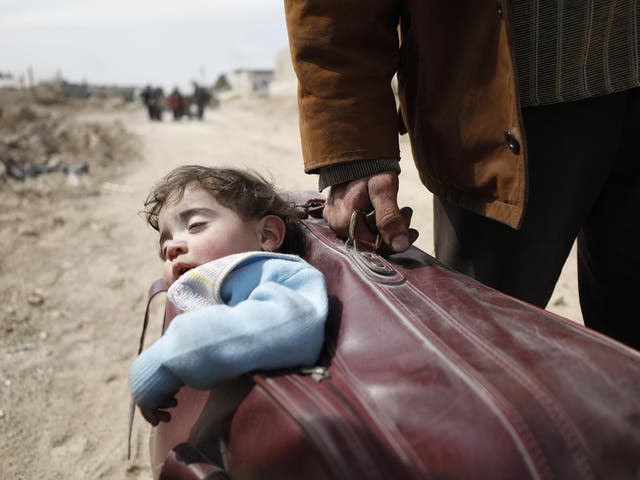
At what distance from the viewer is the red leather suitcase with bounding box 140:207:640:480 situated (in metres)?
0.91

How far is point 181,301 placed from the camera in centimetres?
133

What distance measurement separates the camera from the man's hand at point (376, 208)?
4.36 feet

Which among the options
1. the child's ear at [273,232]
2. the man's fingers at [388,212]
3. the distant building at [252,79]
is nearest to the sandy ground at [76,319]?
the child's ear at [273,232]

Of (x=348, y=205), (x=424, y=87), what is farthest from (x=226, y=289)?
(x=424, y=87)

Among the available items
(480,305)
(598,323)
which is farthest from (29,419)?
(598,323)

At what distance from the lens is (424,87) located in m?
1.40

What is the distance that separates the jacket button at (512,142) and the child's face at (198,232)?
727 mm

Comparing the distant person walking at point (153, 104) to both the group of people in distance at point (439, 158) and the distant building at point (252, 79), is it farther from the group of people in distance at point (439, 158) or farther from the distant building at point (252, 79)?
the distant building at point (252, 79)

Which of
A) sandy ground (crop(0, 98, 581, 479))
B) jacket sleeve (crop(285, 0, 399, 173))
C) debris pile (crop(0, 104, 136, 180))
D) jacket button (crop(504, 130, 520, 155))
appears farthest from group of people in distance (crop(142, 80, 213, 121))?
jacket button (crop(504, 130, 520, 155))

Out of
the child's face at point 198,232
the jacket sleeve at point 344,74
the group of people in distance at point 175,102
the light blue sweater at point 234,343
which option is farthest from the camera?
the group of people in distance at point 175,102

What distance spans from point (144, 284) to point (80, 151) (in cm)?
639

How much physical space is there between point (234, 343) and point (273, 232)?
587 millimetres

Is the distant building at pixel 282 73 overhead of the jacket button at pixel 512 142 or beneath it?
overhead

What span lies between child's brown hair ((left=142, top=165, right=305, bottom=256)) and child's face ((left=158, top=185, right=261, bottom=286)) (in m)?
0.03
